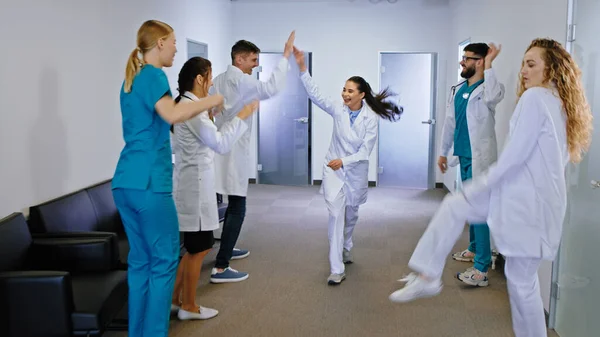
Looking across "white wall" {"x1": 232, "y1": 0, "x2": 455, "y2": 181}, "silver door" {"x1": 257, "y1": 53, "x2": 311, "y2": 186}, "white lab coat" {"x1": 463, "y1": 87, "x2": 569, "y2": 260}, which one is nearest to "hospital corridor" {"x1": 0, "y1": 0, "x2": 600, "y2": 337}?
"white lab coat" {"x1": 463, "y1": 87, "x2": 569, "y2": 260}

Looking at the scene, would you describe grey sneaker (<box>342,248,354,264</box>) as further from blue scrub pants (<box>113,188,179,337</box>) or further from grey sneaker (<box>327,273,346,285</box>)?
blue scrub pants (<box>113,188,179,337</box>)

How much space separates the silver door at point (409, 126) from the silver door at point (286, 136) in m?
1.10

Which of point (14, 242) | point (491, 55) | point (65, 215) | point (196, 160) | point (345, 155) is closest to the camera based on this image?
point (14, 242)

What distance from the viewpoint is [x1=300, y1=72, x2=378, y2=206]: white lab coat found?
3.94 metres

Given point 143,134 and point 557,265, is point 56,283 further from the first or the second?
point 557,265

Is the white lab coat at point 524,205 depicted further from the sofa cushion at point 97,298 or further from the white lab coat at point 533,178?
the sofa cushion at point 97,298

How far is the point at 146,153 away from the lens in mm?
2457

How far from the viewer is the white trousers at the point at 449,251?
7.94ft

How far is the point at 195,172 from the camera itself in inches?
126

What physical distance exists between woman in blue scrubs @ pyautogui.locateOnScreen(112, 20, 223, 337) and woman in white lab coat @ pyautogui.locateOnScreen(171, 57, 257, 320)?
552 mm

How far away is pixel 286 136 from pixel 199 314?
16.6ft

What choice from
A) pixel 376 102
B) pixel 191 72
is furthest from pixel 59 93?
pixel 376 102

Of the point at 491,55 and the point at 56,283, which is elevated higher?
the point at 491,55

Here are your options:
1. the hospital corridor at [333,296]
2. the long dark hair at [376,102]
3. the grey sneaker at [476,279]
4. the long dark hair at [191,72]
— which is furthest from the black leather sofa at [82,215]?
the grey sneaker at [476,279]
